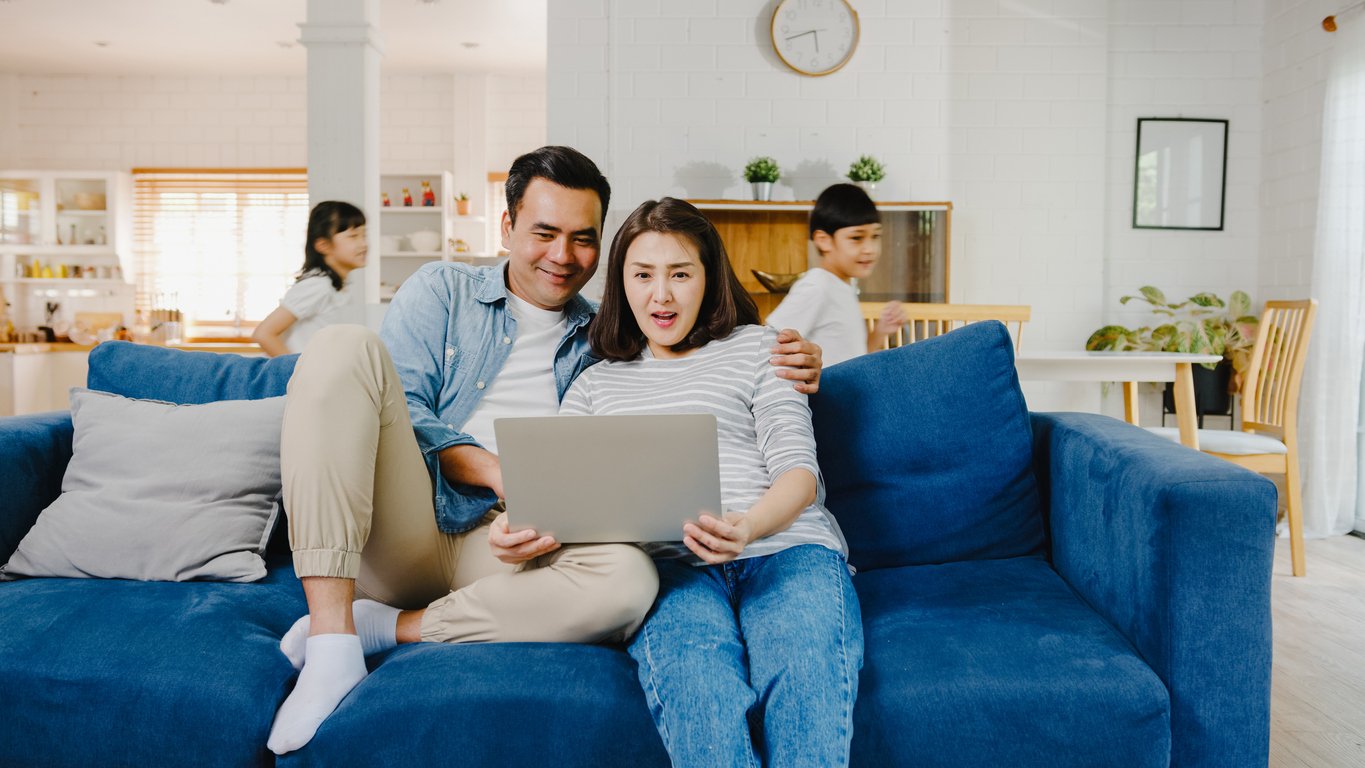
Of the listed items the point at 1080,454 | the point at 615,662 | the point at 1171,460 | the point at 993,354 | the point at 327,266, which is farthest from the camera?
the point at 327,266

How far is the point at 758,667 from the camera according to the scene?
1219 millimetres

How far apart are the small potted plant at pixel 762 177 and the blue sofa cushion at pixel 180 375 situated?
3069 mm

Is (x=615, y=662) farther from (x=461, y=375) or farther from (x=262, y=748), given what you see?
(x=461, y=375)

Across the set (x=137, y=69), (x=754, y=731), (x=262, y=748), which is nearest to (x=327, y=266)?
(x=262, y=748)

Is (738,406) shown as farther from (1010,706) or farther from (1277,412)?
(1277,412)

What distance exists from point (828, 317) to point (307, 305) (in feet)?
6.00

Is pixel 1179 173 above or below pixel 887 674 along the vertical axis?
above

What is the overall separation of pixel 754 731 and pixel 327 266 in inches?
116

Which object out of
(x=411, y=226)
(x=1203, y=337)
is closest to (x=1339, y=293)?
(x=1203, y=337)

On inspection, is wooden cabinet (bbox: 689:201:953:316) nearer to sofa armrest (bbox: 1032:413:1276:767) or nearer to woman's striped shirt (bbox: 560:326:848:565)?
woman's striped shirt (bbox: 560:326:848:565)

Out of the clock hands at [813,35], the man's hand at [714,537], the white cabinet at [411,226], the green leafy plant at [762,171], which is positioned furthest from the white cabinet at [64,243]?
the man's hand at [714,537]

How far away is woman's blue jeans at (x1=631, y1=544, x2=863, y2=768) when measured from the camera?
1.13 metres

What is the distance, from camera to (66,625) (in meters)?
1.36

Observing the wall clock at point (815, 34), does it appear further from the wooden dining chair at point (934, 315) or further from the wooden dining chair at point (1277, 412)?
the wooden dining chair at point (1277, 412)
